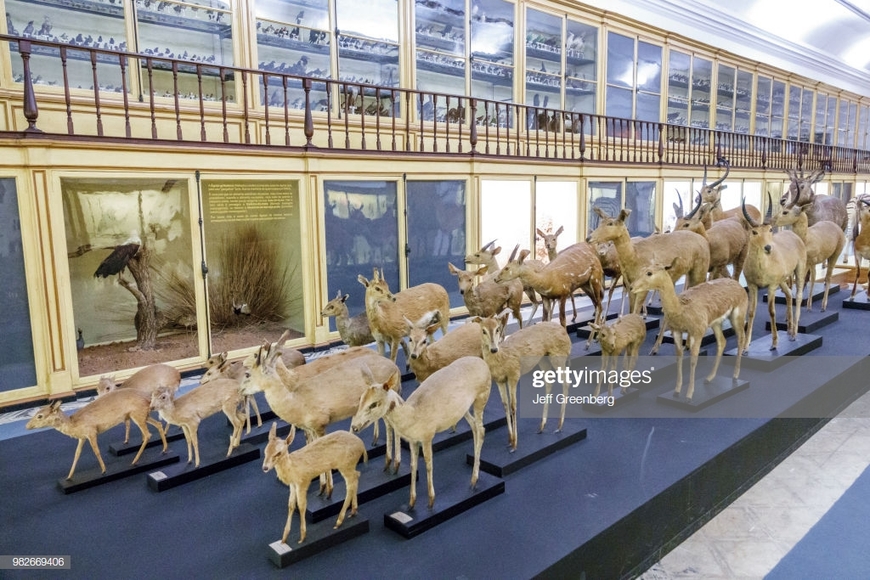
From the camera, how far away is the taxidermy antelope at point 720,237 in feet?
17.4

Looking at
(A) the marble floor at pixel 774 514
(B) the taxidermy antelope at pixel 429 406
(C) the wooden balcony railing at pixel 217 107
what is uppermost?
(C) the wooden balcony railing at pixel 217 107

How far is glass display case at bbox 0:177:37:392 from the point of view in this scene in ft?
14.9

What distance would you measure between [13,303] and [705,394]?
5.19 metres

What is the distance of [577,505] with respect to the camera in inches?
108

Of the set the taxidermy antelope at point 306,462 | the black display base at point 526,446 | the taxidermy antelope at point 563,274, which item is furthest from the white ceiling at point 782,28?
the taxidermy antelope at point 306,462

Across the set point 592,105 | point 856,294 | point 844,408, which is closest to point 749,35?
point 592,105

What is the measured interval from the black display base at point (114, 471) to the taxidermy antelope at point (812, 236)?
5316 mm

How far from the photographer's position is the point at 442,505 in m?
2.65

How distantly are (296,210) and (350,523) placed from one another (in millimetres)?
4239

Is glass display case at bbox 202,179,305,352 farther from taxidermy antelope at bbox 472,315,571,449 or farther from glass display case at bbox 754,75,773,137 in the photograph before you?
glass display case at bbox 754,75,773,137

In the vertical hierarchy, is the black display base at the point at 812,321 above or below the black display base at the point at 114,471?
above

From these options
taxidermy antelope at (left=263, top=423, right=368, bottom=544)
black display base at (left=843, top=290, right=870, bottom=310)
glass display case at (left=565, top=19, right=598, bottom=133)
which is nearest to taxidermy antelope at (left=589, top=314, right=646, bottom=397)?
taxidermy antelope at (left=263, top=423, right=368, bottom=544)

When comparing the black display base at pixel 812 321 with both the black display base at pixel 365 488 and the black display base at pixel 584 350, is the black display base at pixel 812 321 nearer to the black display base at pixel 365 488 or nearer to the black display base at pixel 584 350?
the black display base at pixel 584 350

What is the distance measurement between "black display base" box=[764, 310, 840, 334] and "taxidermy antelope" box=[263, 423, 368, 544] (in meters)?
4.74
